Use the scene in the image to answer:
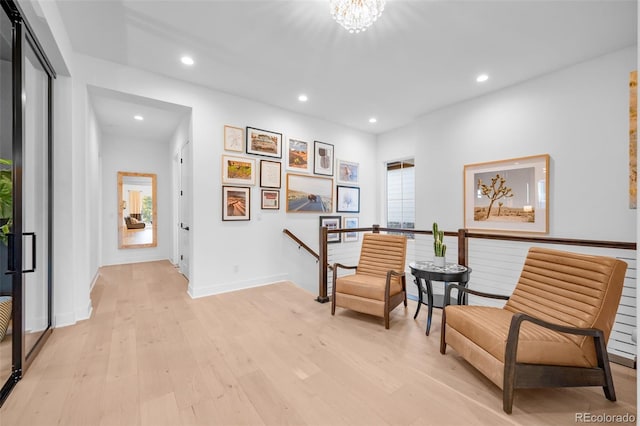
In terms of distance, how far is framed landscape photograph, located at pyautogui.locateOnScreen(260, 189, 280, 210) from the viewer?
14.5ft

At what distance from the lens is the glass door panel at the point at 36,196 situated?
7.81 feet

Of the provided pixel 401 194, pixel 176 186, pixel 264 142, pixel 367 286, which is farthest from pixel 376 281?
pixel 176 186

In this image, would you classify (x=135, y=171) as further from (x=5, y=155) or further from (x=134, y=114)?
(x=5, y=155)

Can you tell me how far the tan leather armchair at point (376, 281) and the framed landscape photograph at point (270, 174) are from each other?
73.6 inches

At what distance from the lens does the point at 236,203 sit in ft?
13.6

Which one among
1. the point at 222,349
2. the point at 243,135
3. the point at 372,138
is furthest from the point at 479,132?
the point at 222,349

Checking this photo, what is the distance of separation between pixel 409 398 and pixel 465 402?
36 cm

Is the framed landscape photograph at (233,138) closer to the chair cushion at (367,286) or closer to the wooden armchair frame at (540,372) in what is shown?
the chair cushion at (367,286)

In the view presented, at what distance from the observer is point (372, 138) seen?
245 inches

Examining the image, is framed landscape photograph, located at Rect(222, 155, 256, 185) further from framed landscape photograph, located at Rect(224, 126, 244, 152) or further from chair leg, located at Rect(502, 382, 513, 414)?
chair leg, located at Rect(502, 382, 513, 414)

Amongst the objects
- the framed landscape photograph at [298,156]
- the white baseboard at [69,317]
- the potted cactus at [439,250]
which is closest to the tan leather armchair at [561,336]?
the potted cactus at [439,250]

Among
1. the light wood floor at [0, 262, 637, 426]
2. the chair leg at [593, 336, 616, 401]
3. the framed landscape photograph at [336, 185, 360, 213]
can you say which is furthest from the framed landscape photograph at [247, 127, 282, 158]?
the chair leg at [593, 336, 616, 401]

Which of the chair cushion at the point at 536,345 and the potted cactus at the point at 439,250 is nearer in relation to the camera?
the chair cushion at the point at 536,345

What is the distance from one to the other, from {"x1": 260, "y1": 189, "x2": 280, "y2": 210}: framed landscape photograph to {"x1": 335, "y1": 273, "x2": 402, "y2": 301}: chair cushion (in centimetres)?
192
